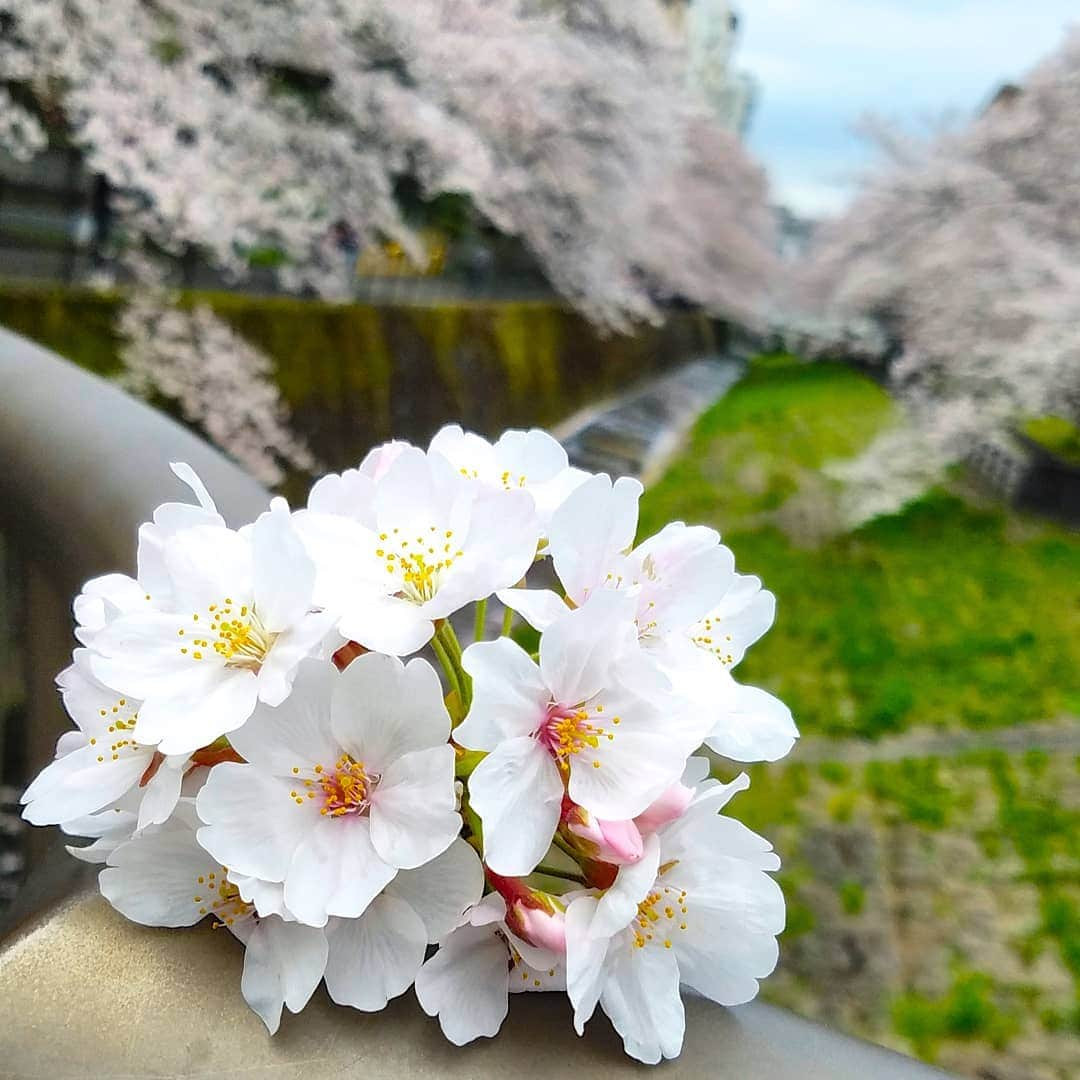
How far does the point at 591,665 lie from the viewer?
397mm

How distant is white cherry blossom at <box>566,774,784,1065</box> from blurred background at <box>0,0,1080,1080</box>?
0.70 m

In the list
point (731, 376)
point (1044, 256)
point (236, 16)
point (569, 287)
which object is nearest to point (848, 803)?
point (1044, 256)

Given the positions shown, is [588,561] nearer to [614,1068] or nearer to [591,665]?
[591,665]

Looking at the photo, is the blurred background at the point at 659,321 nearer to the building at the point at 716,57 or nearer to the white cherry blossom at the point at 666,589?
the white cherry blossom at the point at 666,589

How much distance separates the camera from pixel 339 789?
406mm

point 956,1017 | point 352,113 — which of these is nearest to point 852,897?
point 956,1017

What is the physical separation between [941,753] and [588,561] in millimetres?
2906

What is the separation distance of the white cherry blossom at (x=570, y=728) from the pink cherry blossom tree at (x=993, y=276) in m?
3.69

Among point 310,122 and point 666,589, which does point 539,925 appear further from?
point 310,122

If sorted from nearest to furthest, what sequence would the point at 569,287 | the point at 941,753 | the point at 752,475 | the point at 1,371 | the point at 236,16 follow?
1. the point at 1,371
2. the point at 941,753
3. the point at 236,16
4. the point at 752,475
5. the point at 569,287

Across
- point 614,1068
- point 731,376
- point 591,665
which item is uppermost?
point 591,665

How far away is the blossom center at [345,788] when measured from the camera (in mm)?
404

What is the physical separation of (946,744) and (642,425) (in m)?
4.44

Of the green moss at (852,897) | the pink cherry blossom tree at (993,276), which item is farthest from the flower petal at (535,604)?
the pink cherry blossom tree at (993,276)
